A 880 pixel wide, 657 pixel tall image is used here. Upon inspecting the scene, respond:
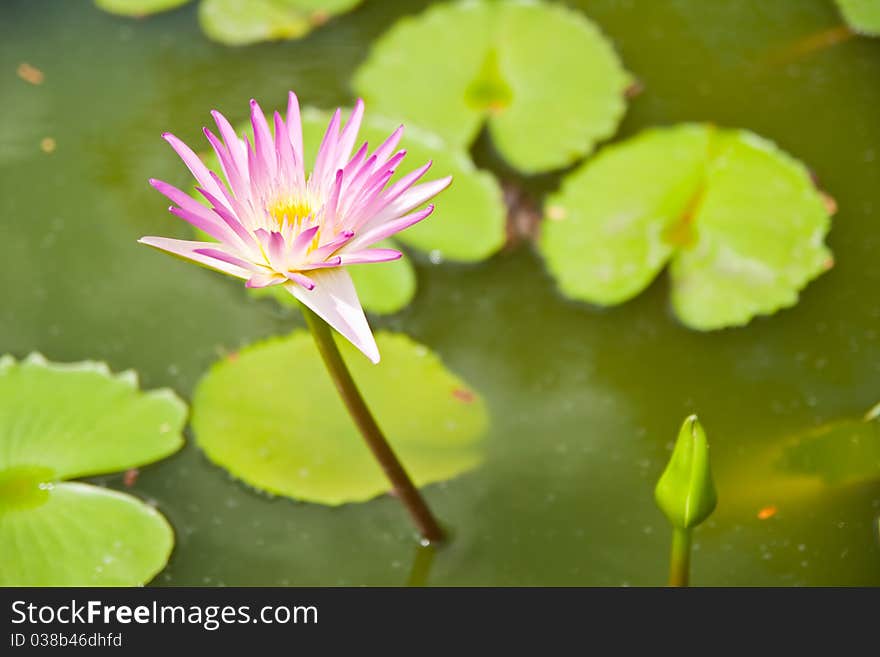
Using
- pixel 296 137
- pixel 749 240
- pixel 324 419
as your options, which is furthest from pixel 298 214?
pixel 749 240

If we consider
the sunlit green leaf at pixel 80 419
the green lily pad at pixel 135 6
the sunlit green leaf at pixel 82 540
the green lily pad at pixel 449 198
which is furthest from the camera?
the green lily pad at pixel 135 6

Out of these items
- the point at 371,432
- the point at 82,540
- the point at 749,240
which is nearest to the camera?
the point at 371,432

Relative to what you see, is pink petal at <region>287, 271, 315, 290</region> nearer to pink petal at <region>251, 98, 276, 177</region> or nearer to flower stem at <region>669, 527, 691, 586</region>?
pink petal at <region>251, 98, 276, 177</region>

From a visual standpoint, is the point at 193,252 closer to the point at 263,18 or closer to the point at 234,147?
the point at 234,147

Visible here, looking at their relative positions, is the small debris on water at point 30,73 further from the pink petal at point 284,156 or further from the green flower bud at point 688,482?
the green flower bud at point 688,482

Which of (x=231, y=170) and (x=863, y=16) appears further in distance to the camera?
(x=863, y=16)

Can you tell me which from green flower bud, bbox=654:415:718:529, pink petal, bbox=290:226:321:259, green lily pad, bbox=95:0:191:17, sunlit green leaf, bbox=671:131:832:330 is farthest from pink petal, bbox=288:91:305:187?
green lily pad, bbox=95:0:191:17

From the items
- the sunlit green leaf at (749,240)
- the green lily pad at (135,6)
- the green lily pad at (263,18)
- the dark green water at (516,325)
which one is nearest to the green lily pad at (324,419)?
the dark green water at (516,325)
